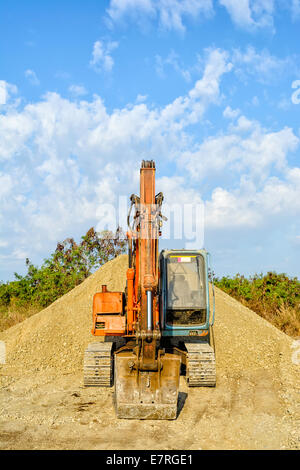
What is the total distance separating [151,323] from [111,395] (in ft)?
8.10

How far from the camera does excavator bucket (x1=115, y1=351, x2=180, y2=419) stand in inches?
277

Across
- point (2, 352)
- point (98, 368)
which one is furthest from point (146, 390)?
point (2, 352)

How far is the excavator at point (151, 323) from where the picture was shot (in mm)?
7254

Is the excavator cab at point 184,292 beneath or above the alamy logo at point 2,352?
above

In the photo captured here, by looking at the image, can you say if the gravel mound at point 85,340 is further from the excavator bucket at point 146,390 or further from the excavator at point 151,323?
the excavator bucket at point 146,390

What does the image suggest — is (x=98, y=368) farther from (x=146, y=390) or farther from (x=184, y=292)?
(x=184, y=292)

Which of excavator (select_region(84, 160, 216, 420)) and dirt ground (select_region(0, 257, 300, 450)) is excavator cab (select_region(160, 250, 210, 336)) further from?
dirt ground (select_region(0, 257, 300, 450))

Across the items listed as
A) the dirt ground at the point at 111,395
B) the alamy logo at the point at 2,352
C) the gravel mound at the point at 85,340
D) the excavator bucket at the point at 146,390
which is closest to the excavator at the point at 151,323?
the excavator bucket at the point at 146,390

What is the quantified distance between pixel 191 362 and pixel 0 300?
1505 centimetres

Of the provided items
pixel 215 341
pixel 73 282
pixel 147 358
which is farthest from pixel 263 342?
pixel 73 282

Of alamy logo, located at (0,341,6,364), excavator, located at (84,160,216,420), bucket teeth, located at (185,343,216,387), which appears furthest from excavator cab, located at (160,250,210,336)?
alamy logo, located at (0,341,6,364)

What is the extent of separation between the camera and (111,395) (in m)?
8.86

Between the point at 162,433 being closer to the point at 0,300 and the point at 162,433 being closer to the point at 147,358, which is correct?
the point at 147,358

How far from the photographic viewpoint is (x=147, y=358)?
7422mm
